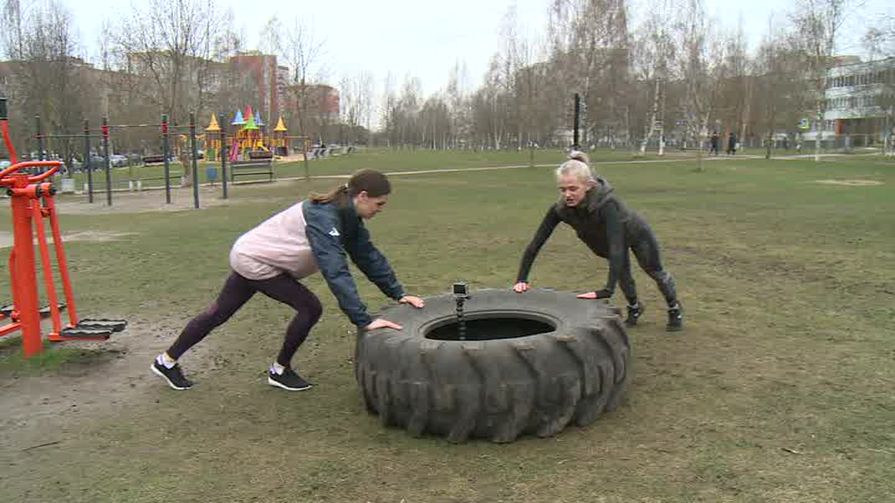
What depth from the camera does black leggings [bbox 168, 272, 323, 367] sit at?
4.21 meters

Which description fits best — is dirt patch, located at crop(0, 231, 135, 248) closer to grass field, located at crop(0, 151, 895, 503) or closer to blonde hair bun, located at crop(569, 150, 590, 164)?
grass field, located at crop(0, 151, 895, 503)

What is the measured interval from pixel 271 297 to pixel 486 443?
5.24 feet

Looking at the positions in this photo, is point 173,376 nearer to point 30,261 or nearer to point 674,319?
point 30,261

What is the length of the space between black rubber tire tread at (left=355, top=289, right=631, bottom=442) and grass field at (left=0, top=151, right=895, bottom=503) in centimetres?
11

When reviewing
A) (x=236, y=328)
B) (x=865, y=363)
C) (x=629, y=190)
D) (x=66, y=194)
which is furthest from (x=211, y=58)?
(x=865, y=363)

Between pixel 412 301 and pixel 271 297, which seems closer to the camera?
pixel 271 297

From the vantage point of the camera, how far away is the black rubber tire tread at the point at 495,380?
3469 mm

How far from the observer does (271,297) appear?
4.24 meters

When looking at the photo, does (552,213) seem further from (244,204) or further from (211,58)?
(211,58)

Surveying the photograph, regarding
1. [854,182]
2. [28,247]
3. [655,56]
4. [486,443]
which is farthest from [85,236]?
[655,56]

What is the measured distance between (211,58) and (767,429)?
1302 inches

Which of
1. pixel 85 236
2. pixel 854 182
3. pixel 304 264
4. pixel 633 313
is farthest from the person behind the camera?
pixel 854 182

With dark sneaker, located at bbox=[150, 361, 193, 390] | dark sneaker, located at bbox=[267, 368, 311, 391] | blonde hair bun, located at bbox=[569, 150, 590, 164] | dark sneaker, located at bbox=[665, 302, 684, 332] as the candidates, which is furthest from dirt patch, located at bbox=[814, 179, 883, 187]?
dark sneaker, located at bbox=[150, 361, 193, 390]

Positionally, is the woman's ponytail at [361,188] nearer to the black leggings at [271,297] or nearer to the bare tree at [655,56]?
the black leggings at [271,297]
